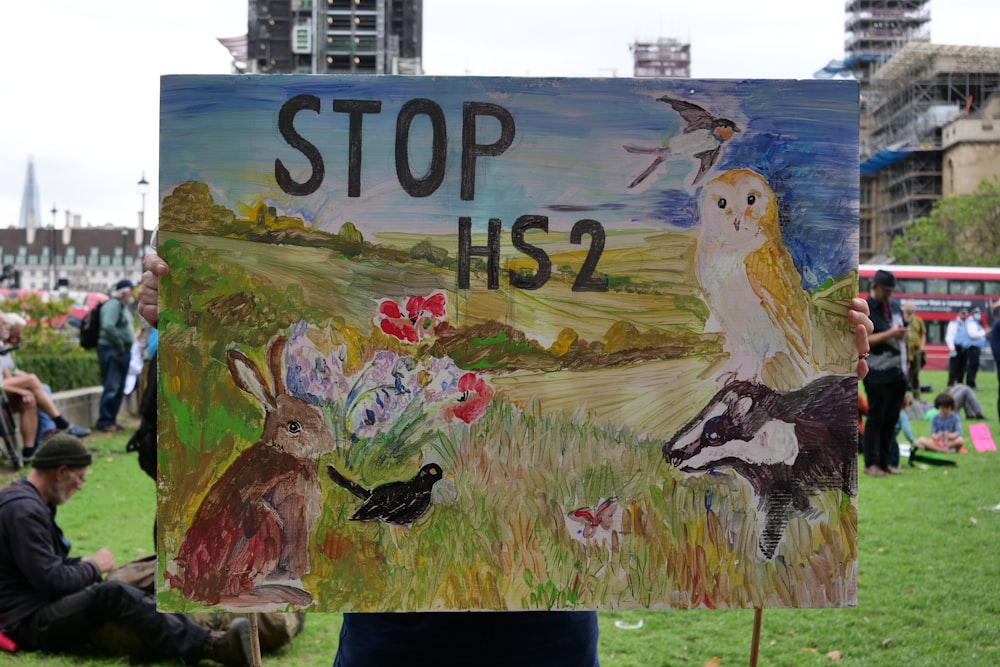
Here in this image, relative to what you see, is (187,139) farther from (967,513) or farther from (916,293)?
(916,293)

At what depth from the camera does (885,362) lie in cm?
969

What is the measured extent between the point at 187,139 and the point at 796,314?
1348 millimetres

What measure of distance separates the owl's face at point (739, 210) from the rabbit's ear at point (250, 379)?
Result: 0.99m

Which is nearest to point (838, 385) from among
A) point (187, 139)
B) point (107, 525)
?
point (187, 139)

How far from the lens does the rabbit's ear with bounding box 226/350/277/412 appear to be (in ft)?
6.90

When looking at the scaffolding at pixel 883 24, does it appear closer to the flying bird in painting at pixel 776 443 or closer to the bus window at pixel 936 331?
the bus window at pixel 936 331

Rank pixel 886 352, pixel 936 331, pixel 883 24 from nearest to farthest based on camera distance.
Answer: pixel 886 352
pixel 936 331
pixel 883 24

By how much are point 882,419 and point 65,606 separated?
798 cm

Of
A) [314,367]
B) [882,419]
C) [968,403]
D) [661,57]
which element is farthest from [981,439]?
[661,57]

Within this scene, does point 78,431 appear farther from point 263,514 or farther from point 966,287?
point 966,287

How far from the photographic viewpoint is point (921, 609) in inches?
243

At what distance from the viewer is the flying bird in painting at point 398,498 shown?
212cm

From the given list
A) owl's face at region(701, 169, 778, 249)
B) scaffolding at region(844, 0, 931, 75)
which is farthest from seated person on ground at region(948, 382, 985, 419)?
scaffolding at region(844, 0, 931, 75)

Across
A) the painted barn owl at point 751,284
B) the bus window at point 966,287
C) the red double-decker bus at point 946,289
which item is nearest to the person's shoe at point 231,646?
the painted barn owl at point 751,284
